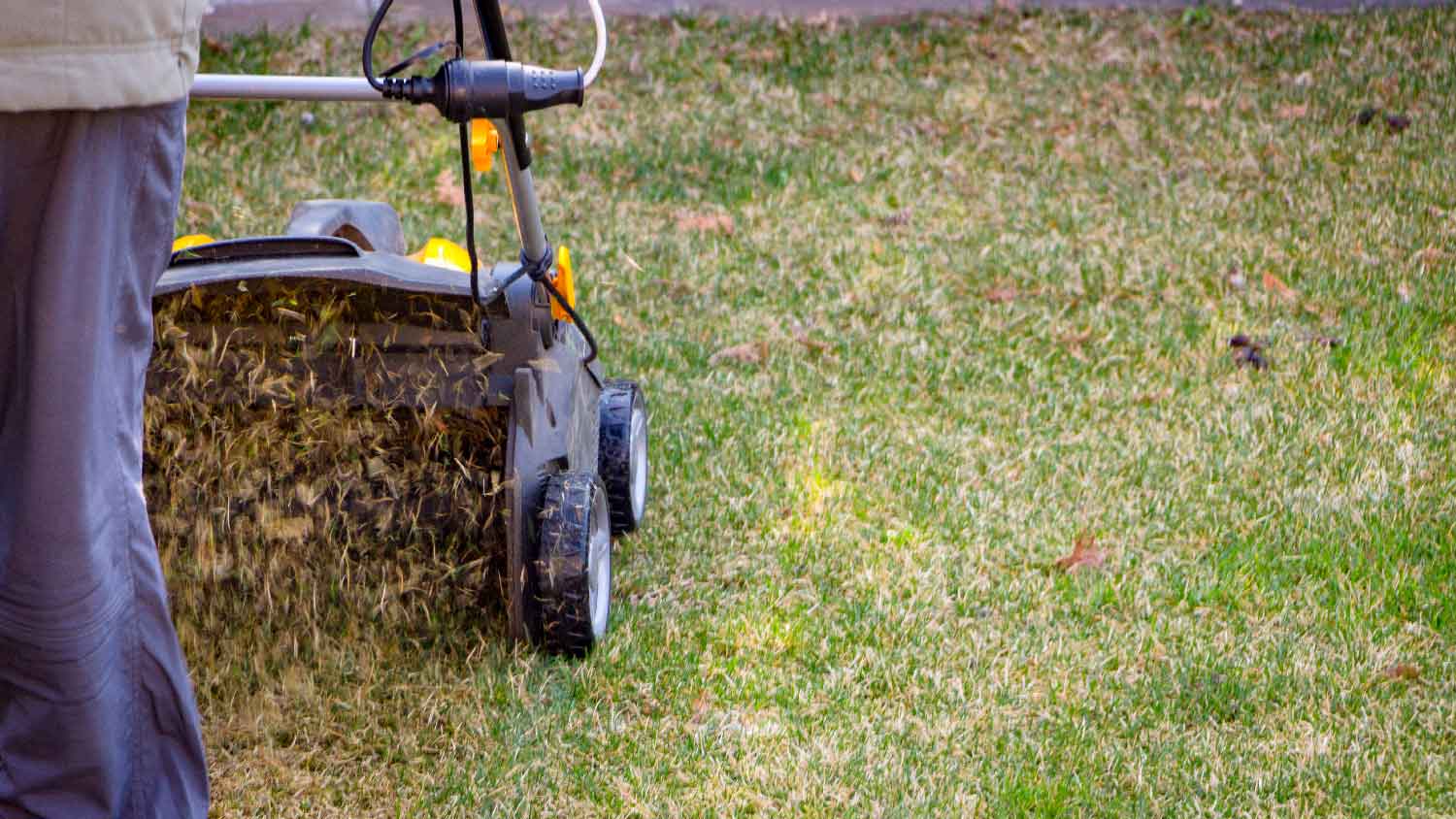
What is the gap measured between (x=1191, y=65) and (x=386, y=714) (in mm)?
5939

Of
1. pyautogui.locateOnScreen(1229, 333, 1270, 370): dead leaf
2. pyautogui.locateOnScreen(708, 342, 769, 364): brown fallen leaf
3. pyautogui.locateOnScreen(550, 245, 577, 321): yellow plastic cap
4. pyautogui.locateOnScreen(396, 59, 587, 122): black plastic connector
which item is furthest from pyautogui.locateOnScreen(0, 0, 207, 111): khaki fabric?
pyautogui.locateOnScreen(1229, 333, 1270, 370): dead leaf

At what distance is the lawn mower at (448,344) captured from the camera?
104 inches

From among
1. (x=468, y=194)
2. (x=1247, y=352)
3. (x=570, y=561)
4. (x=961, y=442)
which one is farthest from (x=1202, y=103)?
(x=468, y=194)

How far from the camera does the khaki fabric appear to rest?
170 cm

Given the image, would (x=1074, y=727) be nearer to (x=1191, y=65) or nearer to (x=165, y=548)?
(x=165, y=548)

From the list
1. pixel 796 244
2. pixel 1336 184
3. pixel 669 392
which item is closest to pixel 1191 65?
pixel 1336 184

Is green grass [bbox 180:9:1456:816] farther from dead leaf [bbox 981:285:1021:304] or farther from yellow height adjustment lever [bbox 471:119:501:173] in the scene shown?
yellow height adjustment lever [bbox 471:119:501:173]

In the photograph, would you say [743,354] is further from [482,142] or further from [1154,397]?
[482,142]

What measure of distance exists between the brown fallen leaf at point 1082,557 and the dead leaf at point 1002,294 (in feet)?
5.33

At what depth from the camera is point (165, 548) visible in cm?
302

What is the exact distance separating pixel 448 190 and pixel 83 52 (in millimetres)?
4362

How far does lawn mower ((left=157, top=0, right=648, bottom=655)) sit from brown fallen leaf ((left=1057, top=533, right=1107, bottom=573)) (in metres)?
1.19

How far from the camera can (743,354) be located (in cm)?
472

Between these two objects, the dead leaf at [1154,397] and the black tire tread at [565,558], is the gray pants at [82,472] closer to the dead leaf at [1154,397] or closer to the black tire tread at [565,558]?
the black tire tread at [565,558]
